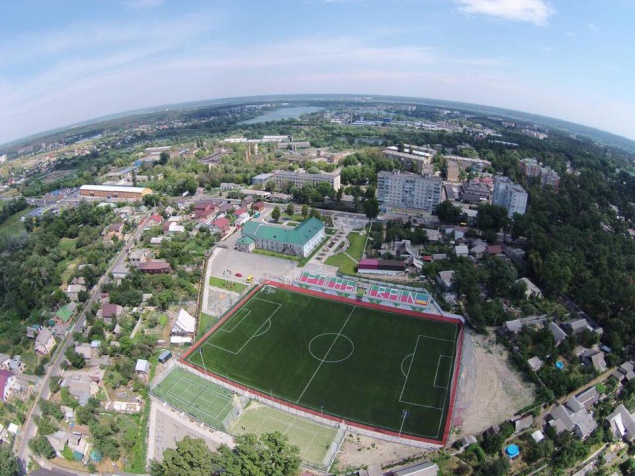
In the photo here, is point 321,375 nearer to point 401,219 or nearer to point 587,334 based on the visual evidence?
point 587,334

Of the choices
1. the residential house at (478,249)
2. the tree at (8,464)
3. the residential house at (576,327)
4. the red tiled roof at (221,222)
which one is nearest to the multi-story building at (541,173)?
the residential house at (478,249)

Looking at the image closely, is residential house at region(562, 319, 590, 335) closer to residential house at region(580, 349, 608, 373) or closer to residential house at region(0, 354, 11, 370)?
Result: residential house at region(580, 349, 608, 373)

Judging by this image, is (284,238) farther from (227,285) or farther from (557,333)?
(557,333)

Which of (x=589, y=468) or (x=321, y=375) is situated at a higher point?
(x=321, y=375)

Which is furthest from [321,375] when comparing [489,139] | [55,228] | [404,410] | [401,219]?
[489,139]

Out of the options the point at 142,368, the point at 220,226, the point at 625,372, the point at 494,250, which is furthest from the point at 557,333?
the point at 220,226

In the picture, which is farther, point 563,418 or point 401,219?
point 401,219

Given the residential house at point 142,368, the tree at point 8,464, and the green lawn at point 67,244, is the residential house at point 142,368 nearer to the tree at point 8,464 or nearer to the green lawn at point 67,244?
the tree at point 8,464
